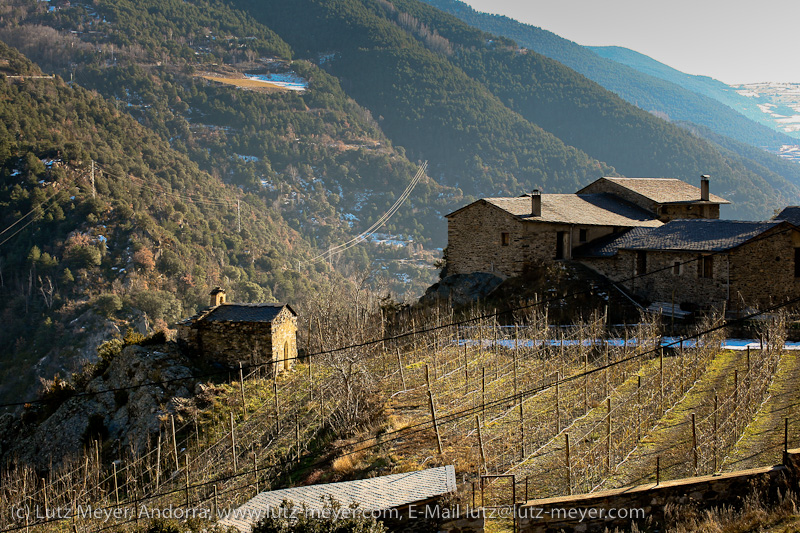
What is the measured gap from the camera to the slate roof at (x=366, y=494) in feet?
41.4

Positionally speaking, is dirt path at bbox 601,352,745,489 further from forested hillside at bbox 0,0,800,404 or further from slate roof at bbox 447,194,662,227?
forested hillside at bbox 0,0,800,404

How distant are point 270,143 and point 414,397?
15537cm

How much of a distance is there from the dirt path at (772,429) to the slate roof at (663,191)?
795 inches

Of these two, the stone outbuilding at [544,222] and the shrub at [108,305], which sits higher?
the stone outbuilding at [544,222]

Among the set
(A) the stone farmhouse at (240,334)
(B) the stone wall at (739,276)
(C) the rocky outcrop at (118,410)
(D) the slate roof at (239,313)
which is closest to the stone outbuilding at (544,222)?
(B) the stone wall at (739,276)

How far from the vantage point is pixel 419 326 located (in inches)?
1207

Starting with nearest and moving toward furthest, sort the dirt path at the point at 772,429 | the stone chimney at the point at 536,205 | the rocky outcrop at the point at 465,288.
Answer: the dirt path at the point at 772,429, the rocky outcrop at the point at 465,288, the stone chimney at the point at 536,205

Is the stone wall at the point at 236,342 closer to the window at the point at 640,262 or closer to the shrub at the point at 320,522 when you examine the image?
the window at the point at 640,262

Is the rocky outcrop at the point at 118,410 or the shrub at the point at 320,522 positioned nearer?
the shrub at the point at 320,522

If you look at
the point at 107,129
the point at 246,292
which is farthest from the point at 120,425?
the point at 107,129

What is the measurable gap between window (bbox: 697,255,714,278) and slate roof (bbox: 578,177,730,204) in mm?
11212

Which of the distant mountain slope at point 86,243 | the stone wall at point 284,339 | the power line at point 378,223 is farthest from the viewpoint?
the power line at point 378,223

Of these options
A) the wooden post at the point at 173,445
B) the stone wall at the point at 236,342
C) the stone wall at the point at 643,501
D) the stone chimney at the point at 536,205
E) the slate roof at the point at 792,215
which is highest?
the stone chimney at the point at 536,205

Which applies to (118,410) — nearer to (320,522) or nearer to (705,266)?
(320,522)
